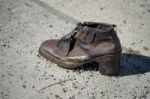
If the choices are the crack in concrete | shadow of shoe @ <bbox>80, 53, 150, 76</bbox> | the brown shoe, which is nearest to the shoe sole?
the brown shoe

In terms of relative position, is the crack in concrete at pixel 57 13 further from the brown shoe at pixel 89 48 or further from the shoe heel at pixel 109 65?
the shoe heel at pixel 109 65

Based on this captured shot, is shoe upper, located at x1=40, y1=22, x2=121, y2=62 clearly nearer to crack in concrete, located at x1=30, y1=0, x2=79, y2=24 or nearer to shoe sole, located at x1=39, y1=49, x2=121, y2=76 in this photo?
shoe sole, located at x1=39, y1=49, x2=121, y2=76

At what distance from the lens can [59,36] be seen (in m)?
3.80

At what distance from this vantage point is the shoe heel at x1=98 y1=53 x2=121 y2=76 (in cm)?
304

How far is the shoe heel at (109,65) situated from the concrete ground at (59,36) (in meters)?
0.06

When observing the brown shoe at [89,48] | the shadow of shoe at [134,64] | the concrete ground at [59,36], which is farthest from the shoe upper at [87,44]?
the shadow of shoe at [134,64]

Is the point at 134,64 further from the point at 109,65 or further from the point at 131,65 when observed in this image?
the point at 109,65

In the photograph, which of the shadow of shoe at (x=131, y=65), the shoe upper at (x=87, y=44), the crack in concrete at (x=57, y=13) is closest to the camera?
the shoe upper at (x=87, y=44)

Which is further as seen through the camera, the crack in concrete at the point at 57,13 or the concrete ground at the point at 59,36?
the crack in concrete at the point at 57,13

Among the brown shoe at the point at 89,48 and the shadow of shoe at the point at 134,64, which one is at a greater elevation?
the brown shoe at the point at 89,48

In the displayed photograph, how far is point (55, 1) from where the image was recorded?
14.5 ft

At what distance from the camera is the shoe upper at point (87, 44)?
3002 millimetres

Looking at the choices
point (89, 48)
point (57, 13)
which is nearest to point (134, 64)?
point (89, 48)

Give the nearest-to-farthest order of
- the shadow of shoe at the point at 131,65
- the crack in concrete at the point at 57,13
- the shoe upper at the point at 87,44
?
the shoe upper at the point at 87,44
the shadow of shoe at the point at 131,65
the crack in concrete at the point at 57,13
